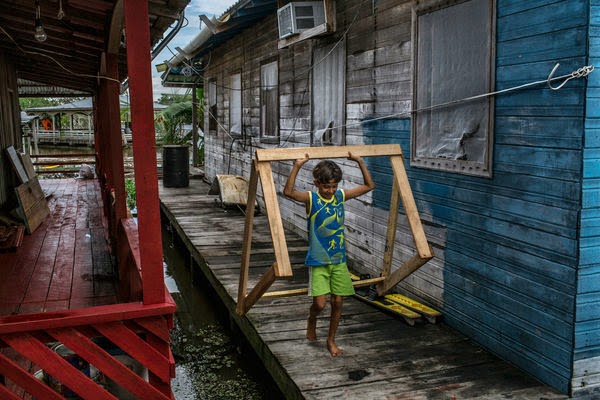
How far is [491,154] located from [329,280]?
1583 mm

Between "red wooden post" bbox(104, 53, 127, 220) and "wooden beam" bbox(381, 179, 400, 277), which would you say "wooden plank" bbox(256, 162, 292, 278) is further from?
"red wooden post" bbox(104, 53, 127, 220)

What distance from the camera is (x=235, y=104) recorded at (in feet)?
41.7

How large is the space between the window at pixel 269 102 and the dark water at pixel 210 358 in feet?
10.1

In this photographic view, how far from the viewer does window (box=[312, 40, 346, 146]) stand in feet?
23.1

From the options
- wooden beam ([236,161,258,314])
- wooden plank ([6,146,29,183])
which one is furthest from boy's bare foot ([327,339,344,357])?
wooden plank ([6,146,29,183])

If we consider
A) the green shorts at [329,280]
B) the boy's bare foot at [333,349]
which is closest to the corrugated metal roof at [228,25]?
the green shorts at [329,280]

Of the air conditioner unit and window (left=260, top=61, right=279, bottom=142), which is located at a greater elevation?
the air conditioner unit

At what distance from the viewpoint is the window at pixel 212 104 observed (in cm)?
1501

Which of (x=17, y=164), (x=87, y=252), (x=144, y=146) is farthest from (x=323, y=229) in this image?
(x=17, y=164)

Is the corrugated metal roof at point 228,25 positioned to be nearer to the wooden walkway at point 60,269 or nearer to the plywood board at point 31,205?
the wooden walkway at point 60,269

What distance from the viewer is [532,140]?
12.6 feet

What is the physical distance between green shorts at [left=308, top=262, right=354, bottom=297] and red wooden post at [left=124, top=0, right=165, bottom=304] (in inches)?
54.2

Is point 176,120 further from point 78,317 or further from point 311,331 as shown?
point 78,317

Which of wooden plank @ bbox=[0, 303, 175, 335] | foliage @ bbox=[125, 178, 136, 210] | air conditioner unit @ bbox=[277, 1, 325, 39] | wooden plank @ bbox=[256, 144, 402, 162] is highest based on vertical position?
air conditioner unit @ bbox=[277, 1, 325, 39]
